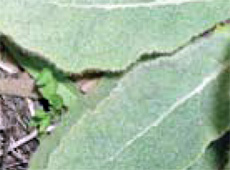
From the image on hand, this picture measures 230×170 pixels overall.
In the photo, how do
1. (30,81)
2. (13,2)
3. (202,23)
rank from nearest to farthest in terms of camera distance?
(13,2), (202,23), (30,81)

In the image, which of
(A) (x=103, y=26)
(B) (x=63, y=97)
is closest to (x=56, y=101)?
(B) (x=63, y=97)

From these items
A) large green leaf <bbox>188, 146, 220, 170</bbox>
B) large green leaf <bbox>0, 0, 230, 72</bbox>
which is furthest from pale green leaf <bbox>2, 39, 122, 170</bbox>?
large green leaf <bbox>188, 146, 220, 170</bbox>

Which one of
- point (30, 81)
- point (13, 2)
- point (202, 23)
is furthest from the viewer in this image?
point (30, 81)

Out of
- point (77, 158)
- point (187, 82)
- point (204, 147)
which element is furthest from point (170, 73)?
point (77, 158)

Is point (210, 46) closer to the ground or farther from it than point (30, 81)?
farther from it

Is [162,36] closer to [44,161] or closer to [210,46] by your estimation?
[210,46]

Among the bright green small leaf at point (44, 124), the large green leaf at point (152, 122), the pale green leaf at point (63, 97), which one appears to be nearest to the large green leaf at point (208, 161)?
the large green leaf at point (152, 122)
